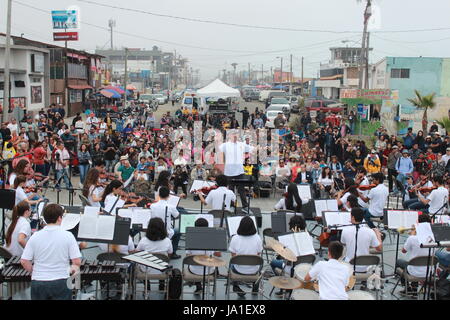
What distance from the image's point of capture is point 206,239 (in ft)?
22.0

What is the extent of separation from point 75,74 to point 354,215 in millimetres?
35491

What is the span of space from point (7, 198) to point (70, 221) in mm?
1520

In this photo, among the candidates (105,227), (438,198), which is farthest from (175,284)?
(438,198)

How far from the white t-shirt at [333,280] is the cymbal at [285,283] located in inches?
26.1

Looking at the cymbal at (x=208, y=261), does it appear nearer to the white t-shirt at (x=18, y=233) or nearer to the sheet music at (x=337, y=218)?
the white t-shirt at (x=18, y=233)

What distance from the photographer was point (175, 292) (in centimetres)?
705

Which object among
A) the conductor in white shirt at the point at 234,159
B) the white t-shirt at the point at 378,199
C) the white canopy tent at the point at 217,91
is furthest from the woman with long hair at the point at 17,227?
the white canopy tent at the point at 217,91

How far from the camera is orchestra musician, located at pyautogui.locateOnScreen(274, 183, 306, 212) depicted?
1016cm

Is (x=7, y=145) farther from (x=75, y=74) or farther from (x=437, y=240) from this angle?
(x=75, y=74)

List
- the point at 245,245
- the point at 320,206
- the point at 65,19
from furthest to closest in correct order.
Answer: the point at 65,19
the point at 320,206
the point at 245,245

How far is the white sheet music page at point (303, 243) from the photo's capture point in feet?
22.9

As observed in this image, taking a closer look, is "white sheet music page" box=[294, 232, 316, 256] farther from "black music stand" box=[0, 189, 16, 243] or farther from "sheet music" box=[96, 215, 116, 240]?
"black music stand" box=[0, 189, 16, 243]

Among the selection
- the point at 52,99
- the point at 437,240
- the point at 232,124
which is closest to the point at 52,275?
the point at 437,240

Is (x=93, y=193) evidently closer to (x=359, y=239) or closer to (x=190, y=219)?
(x=190, y=219)
